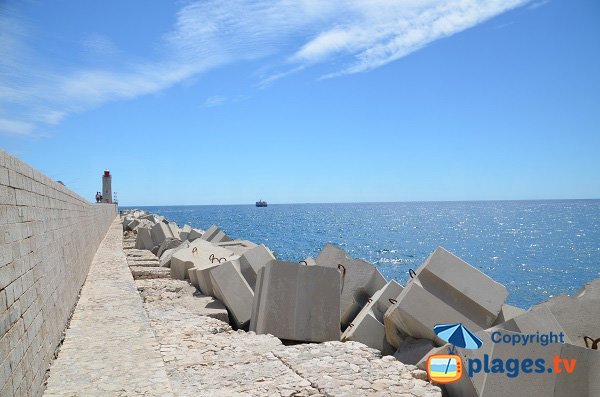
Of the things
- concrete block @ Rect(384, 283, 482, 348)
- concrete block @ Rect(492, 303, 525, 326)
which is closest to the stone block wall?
concrete block @ Rect(384, 283, 482, 348)

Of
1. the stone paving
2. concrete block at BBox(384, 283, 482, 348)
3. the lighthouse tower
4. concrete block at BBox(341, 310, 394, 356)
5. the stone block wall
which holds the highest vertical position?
the lighthouse tower

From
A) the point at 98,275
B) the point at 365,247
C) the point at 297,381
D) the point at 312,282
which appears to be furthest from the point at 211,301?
the point at 365,247

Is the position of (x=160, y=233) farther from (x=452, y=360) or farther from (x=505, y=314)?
(x=452, y=360)

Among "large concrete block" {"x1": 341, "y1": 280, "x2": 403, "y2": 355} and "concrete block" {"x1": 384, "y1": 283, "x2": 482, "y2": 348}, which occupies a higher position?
"concrete block" {"x1": 384, "y1": 283, "x2": 482, "y2": 348}

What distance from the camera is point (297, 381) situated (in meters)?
3.55

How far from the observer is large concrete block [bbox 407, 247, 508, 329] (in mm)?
4676

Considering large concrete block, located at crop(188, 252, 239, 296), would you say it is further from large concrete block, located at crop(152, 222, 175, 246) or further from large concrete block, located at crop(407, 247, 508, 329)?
large concrete block, located at crop(152, 222, 175, 246)

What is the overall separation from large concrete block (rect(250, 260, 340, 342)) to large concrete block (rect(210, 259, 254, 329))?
3.65 feet

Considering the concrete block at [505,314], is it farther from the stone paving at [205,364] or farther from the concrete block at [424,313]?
the stone paving at [205,364]

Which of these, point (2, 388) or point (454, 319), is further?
point (454, 319)

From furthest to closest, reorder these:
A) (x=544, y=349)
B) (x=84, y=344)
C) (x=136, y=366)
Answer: (x=84, y=344) → (x=136, y=366) → (x=544, y=349)

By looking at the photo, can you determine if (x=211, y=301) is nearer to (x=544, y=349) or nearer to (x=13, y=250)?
(x=13, y=250)

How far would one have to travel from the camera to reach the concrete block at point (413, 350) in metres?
4.38

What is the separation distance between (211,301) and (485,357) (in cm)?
447
